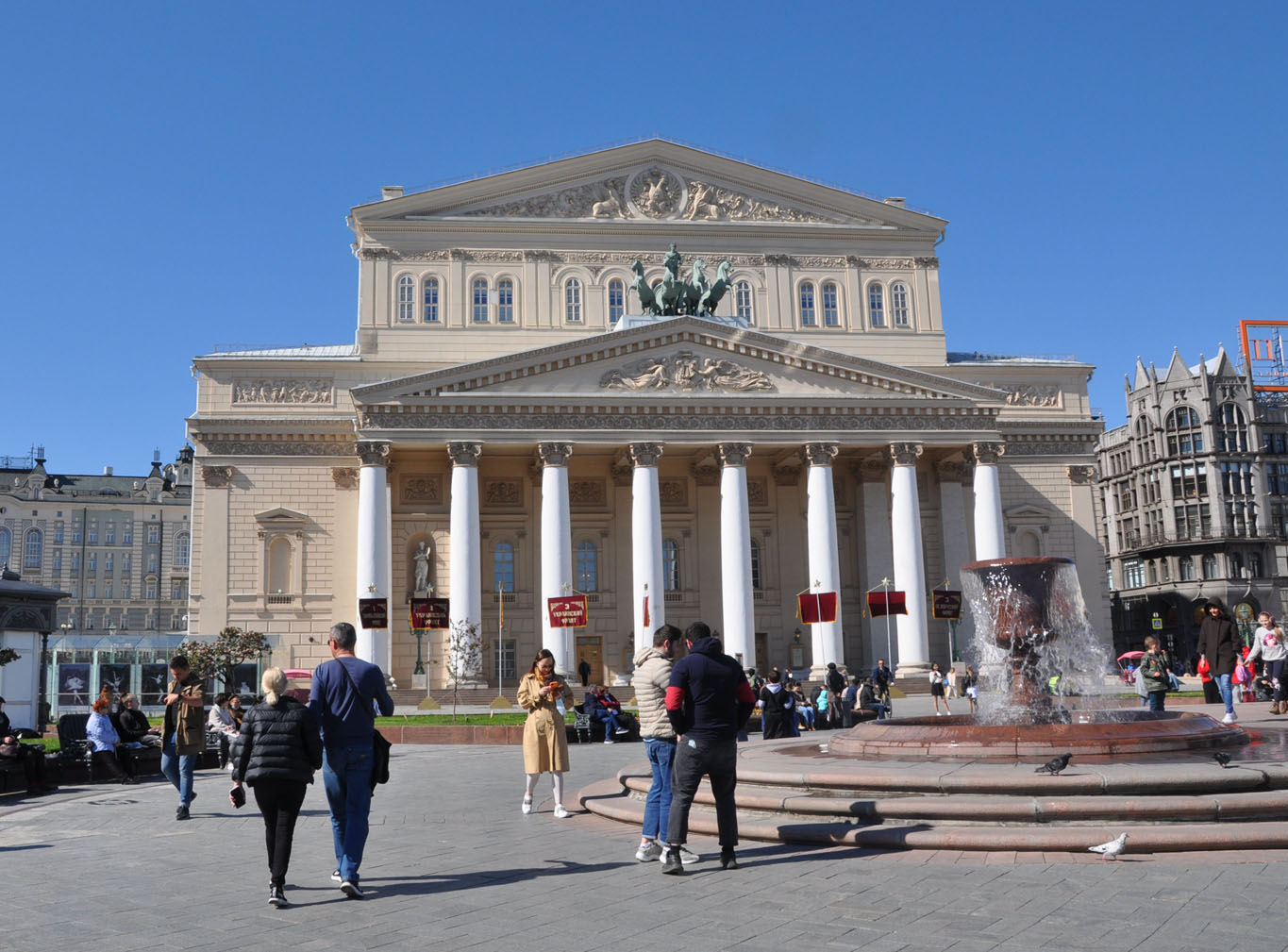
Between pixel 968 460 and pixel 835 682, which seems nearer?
pixel 835 682

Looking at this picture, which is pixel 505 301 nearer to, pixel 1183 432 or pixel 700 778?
pixel 700 778

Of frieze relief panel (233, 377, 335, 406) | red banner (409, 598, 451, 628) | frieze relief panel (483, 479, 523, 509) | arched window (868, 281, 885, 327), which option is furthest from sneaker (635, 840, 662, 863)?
arched window (868, 281, 885, 327)

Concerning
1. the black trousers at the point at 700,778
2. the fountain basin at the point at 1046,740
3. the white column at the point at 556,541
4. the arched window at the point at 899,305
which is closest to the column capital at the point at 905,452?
the arched window at the point at 899,305

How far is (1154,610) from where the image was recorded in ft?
269

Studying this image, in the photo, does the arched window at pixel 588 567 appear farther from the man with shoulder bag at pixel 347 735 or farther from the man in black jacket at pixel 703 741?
the man with shoulder bag at pixel 347 735

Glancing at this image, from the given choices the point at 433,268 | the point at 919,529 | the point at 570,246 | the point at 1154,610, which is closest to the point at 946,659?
the point at 919,529

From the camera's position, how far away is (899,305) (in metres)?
54.3

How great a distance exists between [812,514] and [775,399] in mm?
4593

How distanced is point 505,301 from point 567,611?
18812 mm

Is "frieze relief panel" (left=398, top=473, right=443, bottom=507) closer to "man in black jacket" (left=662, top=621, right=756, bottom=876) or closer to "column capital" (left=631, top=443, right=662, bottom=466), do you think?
"column capital" (left=631, top=443, right=662, bottom=466)

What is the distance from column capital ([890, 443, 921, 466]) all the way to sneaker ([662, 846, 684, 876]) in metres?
37.7

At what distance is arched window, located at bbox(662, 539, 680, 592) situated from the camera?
4969 cm

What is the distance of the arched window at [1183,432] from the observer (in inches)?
3214

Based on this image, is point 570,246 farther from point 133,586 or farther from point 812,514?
point 133,586
